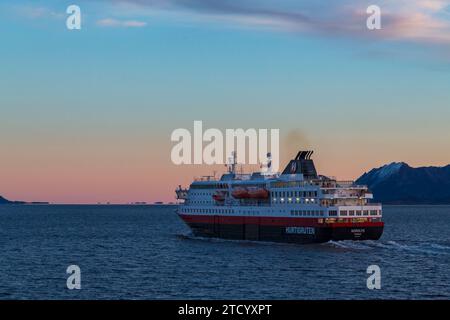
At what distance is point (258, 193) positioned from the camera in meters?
105

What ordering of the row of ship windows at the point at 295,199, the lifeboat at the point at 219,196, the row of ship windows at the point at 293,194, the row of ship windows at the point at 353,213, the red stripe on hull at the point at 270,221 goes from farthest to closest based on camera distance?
the lifeboat at the point at 219,196 → the row of ship windows at the point at 293,194 → the row of ship windows at the point at 295,199 → the red stripe on hull at the point at 270,221 → the row of ship windows at the point at 353,213

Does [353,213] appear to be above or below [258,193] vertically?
below

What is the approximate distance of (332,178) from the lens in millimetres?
98500

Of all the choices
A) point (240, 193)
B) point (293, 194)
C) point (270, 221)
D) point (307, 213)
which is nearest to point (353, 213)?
point (307, 213)

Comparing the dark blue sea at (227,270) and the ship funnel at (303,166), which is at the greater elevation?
the ship funnel at (303,166)

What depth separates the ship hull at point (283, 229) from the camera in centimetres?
9275

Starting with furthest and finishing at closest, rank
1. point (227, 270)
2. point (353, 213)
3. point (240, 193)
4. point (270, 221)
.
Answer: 1. point (240, 193)
2. point (270, 221)
3. point (353, 213)
4. point (227, 270)

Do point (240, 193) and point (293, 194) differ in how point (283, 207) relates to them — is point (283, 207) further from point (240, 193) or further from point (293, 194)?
point (240, 193)

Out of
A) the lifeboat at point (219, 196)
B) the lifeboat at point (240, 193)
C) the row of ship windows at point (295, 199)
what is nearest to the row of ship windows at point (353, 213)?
the row of ship windows at point (295, 199)

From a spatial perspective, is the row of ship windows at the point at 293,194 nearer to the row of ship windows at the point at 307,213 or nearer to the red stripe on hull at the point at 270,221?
the row of ship windows at the point at 307,213

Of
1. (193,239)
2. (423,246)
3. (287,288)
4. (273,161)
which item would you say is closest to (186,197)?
(193,239)

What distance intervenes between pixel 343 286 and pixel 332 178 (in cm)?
3750

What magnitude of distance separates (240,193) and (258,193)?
429cm
